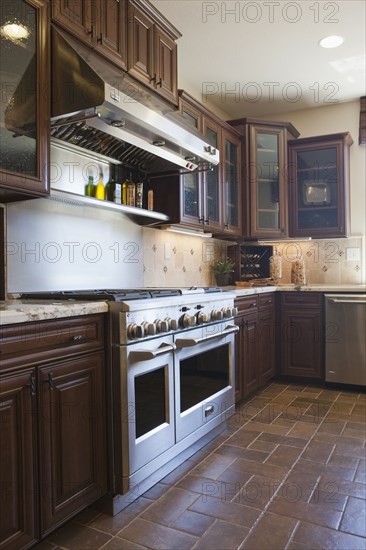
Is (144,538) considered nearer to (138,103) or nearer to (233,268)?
(138,103)

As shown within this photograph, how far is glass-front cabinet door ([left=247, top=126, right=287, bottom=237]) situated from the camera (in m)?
4.13

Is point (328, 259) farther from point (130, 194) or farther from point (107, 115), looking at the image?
point (107, 115)

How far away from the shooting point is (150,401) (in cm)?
201

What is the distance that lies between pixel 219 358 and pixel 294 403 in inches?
41.8

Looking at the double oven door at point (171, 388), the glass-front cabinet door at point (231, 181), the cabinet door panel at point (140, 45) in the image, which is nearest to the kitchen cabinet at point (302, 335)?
the glass-front cabinet door at point (231, 181)

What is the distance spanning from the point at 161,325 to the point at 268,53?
2573 mm

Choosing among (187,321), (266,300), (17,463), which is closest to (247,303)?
(266,300)

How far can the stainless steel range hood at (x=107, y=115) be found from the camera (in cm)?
191

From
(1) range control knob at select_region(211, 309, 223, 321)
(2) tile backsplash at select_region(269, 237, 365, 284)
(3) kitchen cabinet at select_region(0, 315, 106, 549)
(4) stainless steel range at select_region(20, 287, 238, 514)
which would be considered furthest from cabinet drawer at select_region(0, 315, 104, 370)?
(2) tile backsplash at select_region(269, 237, 365, 284)

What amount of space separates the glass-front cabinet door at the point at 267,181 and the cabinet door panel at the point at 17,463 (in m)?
3.02

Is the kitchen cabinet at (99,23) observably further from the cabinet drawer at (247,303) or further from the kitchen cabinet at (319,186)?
the kitchen cabinet at (319,186)

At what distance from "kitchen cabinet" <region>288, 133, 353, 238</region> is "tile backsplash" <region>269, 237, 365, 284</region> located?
0.93ft

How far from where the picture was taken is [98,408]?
1.80 metres

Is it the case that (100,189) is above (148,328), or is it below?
above
